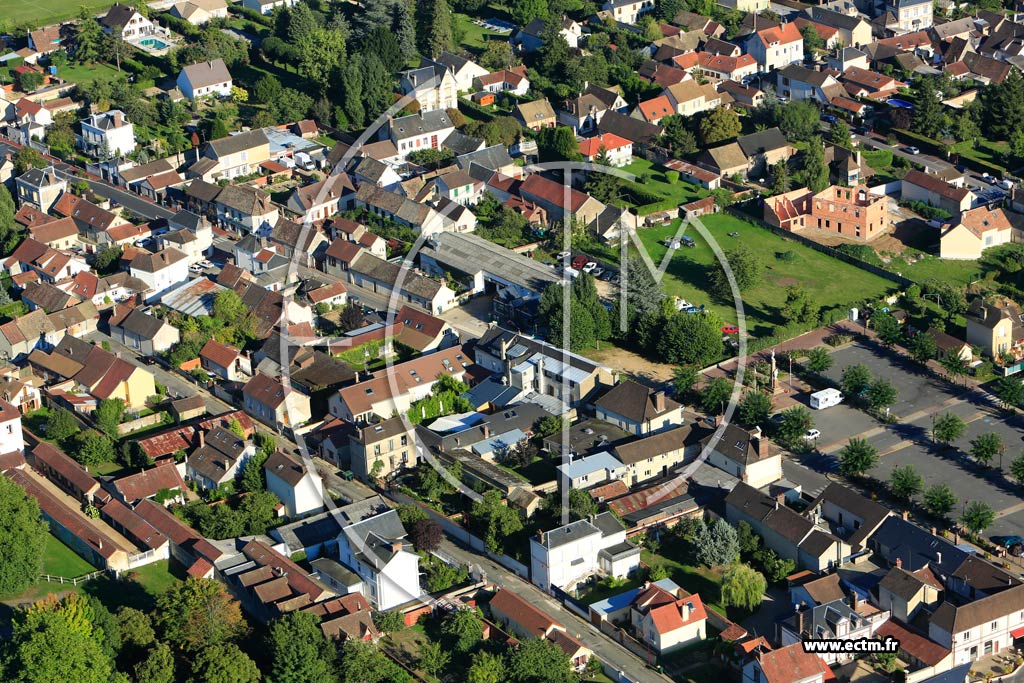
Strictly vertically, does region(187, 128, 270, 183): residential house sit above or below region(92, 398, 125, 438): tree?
above

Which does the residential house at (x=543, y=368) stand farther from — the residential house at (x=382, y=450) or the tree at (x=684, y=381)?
the residential house at (x=382, y=450)

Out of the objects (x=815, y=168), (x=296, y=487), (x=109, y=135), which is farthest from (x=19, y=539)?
(x=815, y=168)

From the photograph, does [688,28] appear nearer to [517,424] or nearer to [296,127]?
[296,127]

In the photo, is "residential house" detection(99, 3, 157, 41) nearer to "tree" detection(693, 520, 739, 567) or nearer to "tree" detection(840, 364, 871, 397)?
"tree" detection(840, 364, 871, 397)

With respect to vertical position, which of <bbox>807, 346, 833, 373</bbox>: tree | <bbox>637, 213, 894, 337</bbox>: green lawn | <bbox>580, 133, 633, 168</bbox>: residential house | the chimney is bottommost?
<bbox>637, 213, 894, 337</bbox>: green lawn

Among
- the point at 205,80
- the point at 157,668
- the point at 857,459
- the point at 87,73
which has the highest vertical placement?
the point at 205,80

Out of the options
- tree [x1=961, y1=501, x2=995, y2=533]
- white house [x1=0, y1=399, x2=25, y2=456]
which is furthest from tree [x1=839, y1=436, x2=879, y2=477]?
white house [x1=0, y1=399, x2=25, y2=456]

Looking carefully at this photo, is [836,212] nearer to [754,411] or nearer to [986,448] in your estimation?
[754,411]
